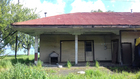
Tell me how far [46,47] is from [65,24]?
13.3ft

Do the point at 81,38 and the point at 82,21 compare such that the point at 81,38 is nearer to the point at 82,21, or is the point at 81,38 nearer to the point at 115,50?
the point at 82,21

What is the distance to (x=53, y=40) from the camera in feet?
40.0

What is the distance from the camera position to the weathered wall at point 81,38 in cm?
1209

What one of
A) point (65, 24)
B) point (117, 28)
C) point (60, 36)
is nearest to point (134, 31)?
point (117, 28)

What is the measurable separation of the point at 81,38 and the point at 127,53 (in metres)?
4.26

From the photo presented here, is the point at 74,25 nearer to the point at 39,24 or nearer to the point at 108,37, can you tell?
the point at 39,24

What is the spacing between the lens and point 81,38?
1231 cm

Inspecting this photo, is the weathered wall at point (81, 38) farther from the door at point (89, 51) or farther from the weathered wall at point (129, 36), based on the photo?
the weathered wall at point (129, 36)

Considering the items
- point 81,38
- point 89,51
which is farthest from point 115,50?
point 81,38

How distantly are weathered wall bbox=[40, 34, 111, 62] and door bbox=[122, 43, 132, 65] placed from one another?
7.18ft

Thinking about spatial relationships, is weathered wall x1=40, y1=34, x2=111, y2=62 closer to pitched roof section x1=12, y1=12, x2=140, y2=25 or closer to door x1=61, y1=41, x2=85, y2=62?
door x1=61, y1=41, x2=85, y2=62

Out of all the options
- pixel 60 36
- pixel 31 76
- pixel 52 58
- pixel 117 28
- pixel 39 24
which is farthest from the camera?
pixel 60 36

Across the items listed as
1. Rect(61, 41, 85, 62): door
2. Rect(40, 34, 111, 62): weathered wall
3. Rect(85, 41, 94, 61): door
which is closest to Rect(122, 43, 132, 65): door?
Rect(40, 34, 111, 62): weathered wall

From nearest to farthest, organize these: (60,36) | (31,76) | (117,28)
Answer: (31,76), (117,28), (60,36)
